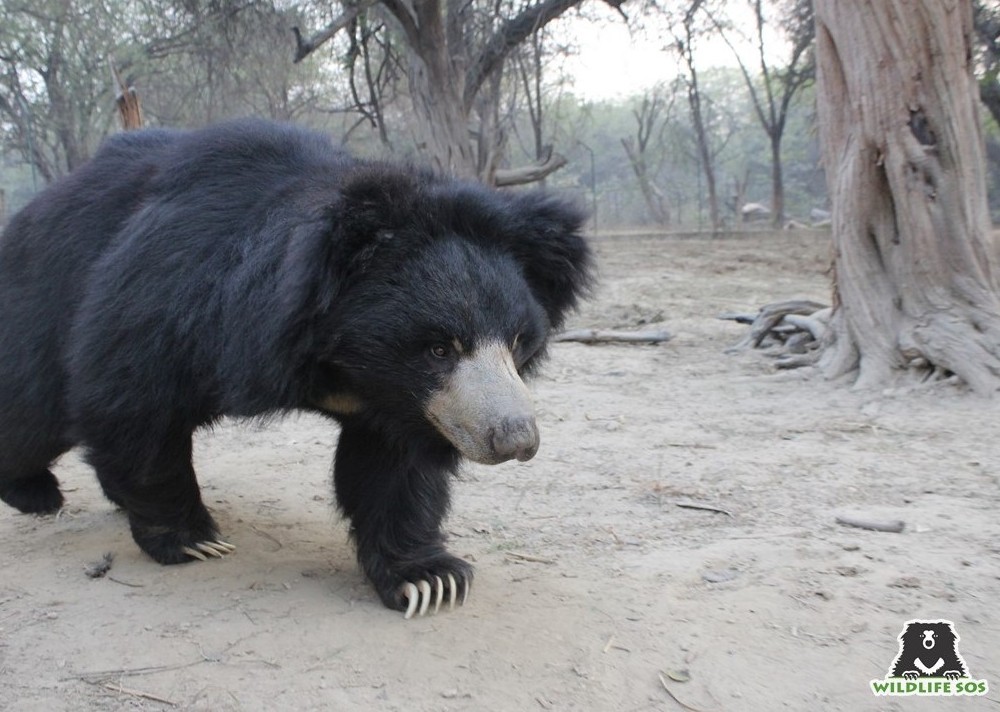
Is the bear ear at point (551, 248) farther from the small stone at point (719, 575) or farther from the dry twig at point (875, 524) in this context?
the dry twig at point (875, 524)

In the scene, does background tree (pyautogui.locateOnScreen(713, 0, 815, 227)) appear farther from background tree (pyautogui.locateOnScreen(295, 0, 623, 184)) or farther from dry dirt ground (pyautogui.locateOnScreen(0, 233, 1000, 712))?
dry dirt ground (pyautogui.locateOnScreen(0, 233, 1000, 712))

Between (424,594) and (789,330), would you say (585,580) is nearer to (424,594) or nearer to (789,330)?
(424,594)

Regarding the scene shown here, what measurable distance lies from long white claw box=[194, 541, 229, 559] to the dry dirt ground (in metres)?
0.06

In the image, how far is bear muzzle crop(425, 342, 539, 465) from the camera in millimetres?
1991

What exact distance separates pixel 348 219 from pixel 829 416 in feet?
8.86

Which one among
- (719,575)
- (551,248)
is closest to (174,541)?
(551,248)

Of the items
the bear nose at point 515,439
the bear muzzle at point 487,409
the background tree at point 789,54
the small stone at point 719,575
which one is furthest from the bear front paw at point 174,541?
the background tree at point 789,54

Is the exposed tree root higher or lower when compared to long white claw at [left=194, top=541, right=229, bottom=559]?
higher

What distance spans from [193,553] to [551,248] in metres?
1.31

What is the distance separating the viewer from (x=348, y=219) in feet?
6.99

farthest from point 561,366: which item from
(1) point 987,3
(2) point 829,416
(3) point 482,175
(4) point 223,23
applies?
(1) point 987,3

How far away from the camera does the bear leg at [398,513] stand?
2.38m

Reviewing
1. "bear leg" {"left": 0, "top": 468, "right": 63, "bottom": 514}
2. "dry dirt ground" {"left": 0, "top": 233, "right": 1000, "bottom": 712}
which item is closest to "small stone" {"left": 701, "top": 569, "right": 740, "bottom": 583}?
"dry dirt ground" {"left": 0, "top": 233, "right": 1000, "bottom": 712}

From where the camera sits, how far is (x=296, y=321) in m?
2.14
